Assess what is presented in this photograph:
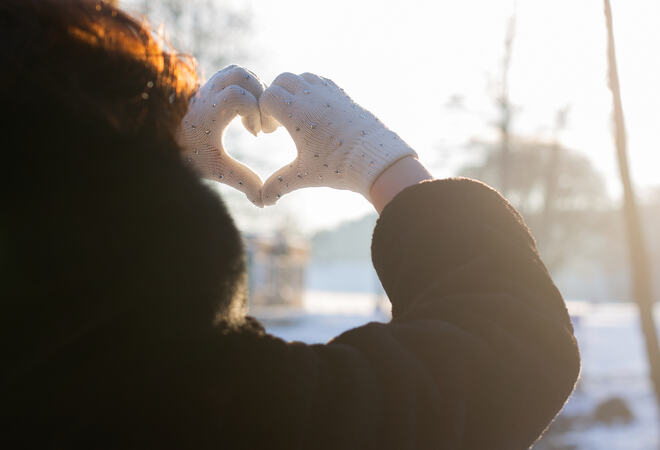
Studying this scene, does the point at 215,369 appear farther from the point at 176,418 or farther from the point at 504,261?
the point at 504,261

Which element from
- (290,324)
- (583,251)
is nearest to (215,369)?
(290,324)

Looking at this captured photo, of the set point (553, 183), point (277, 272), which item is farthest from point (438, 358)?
point (277, 272)

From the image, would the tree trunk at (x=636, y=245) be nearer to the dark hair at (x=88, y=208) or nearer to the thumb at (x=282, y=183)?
the thumb at (x=282, y=183)

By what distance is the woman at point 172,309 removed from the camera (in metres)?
0.47

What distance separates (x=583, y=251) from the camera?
82.7 feet

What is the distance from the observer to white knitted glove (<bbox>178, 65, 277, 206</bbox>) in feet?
2.79

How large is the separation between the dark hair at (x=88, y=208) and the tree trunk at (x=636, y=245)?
16.6ft

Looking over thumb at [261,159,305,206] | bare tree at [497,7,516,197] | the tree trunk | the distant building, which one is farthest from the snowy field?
bare tree at [497,7,516,197]

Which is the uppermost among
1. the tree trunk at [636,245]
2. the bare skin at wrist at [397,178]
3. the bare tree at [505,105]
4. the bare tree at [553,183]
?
the bare tree at [553,183]

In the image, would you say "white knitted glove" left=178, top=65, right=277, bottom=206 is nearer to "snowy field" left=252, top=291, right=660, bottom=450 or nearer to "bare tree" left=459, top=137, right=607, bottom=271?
"snowy field" left=252, top=291, right=660, bottom=450

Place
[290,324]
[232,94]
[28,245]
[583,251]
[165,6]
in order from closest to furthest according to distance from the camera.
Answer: [28,245], [232,94], [165,6], [290,324], [583,251]

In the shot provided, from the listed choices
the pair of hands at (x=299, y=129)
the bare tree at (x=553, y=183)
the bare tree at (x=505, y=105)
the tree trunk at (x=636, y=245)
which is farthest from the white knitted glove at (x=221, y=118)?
the bare tree at (x=553, y=183)

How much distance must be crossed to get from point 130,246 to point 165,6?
1034 cm

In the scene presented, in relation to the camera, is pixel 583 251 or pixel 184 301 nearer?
pixel 184 301
